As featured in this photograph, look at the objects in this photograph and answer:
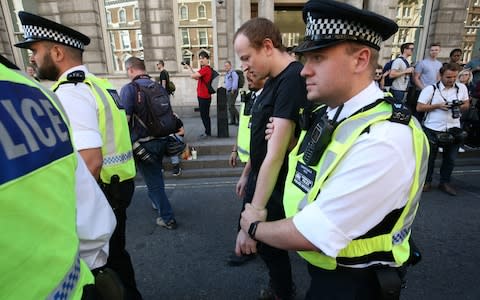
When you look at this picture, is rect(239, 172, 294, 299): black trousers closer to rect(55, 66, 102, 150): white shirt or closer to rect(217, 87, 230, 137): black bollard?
rect(55, 66, 102, 150): white shirt

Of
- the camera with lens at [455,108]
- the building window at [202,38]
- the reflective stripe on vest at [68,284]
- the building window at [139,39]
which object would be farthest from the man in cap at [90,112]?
the building window at [139,39]

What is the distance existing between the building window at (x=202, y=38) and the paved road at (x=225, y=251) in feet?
19.6

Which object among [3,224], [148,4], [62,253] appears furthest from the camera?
[148,4]

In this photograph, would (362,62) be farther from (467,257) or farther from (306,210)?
(467,257)

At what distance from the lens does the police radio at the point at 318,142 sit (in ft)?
3.61

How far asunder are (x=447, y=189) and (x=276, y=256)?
368cm

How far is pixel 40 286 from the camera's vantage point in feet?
1.91

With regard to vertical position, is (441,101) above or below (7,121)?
below

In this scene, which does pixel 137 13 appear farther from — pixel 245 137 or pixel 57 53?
pixel 245 137

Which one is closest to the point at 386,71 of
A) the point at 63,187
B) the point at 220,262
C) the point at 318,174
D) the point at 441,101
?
the point at 441,101

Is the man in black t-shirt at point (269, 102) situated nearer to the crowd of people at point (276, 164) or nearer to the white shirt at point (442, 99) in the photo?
the crowd of people at point (276, 164)

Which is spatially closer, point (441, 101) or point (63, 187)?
point (63, 187)

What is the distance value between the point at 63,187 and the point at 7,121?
205 millimetres

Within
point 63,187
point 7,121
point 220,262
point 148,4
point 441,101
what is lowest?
point 220,262
